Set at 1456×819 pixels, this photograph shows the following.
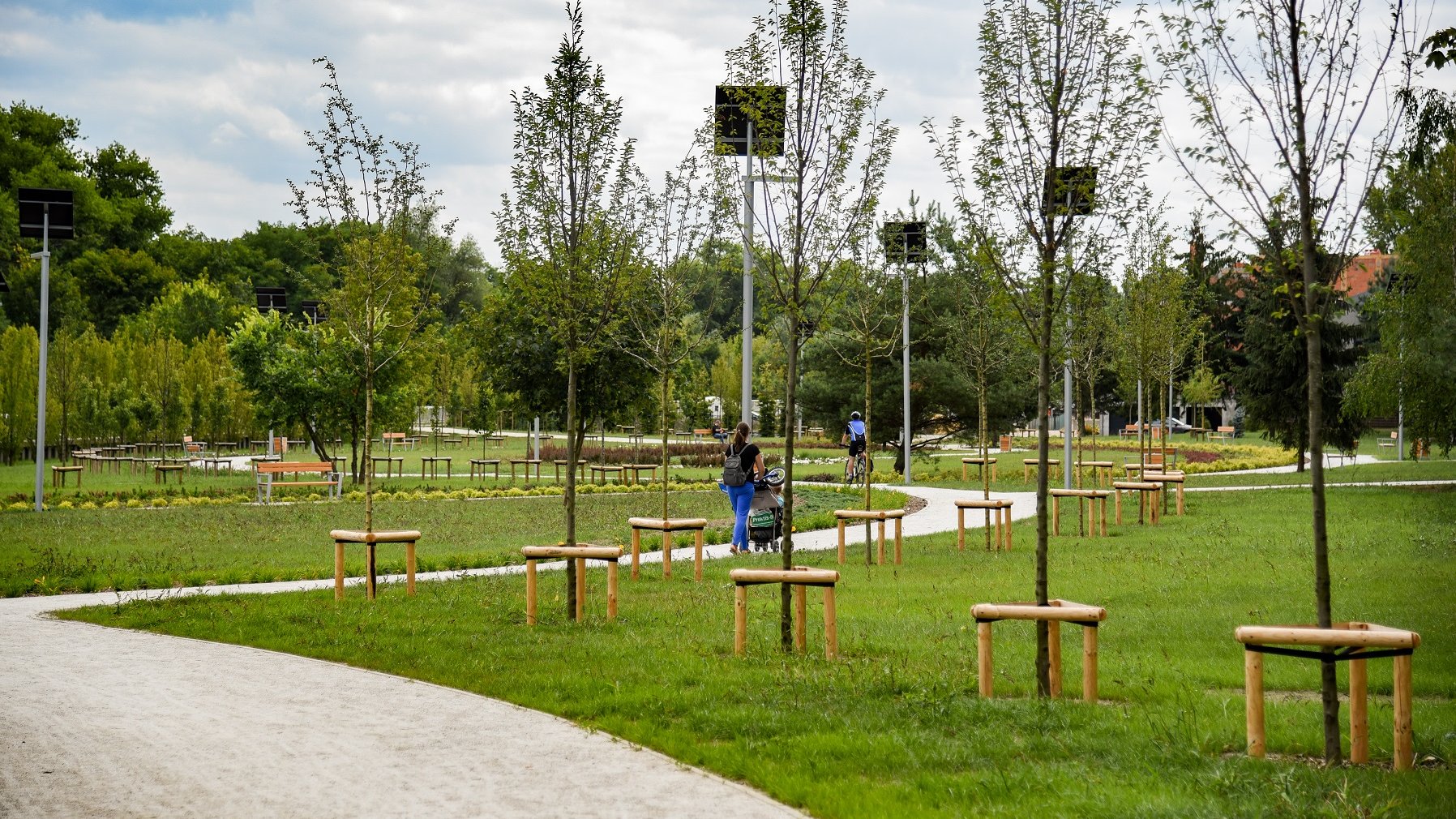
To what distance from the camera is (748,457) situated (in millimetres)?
14883

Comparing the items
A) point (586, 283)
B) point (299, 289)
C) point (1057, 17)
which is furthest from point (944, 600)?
point (299, 289)

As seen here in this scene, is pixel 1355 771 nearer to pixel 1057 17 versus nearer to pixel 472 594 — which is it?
pixel 1057 17

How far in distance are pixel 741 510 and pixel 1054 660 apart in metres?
8.56

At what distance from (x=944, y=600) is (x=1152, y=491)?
8.70 m

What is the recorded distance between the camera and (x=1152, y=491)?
1800 cm

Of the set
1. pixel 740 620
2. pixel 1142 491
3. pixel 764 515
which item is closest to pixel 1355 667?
pixel 740 620

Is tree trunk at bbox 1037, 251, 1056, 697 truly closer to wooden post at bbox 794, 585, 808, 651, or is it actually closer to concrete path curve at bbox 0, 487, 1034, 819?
wooden post at bbox 794, 585, 808, 651

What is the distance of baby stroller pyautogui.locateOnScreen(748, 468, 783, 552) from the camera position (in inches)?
592

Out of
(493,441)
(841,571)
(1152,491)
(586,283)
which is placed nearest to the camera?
(586,283)

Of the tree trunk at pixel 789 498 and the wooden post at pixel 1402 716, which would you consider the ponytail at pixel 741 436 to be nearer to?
the tree trunk at pixel 789 498

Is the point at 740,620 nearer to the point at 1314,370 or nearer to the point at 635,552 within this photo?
the point at 1314,370

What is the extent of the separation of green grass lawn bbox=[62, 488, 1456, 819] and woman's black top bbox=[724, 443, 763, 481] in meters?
1.55

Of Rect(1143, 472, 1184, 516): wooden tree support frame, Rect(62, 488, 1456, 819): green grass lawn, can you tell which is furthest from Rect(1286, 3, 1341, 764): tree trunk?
Rect(1143, 472, 1184, 516): wooden tree support frame

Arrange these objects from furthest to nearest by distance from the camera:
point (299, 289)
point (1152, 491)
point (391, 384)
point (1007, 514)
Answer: point (299, 289) < point (391, 384) < point (1152, 491) < point (1007, 514)
